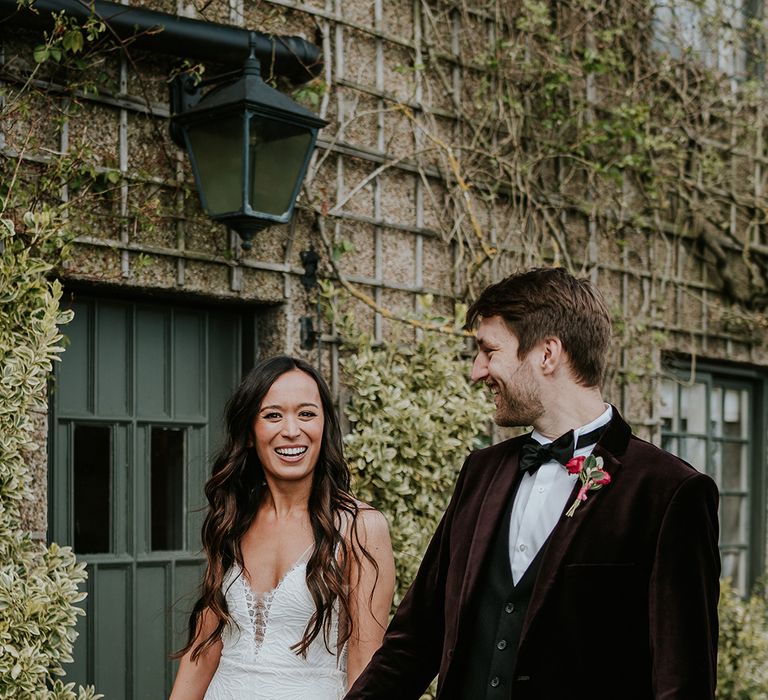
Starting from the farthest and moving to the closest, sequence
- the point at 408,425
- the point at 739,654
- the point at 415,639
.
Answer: the point at 739,654, the point at 408,425, the point at 415,639

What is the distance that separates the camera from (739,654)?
22.3 ft

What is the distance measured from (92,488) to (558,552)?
99.8 inches

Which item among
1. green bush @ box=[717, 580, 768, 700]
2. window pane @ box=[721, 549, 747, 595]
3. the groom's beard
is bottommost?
green bush @ box=[717, 580, 768, 700]

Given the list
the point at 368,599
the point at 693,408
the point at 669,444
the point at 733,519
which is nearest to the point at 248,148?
the point at 368,599

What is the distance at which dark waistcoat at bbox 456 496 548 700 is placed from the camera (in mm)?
2617

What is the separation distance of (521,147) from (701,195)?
5.14ft

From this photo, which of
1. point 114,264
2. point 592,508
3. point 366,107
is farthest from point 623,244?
point 592,508

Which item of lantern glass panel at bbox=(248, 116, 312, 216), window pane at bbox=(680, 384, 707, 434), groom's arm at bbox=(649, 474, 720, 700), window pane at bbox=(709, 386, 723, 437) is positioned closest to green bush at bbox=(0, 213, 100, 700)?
lantern glass panel at bbox=(248, 116, 312, 216)

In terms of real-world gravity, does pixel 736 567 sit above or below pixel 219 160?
below

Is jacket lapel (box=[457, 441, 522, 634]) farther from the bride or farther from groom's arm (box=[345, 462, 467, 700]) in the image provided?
the bride

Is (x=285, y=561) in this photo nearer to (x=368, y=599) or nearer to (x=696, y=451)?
(x=368, y=599)

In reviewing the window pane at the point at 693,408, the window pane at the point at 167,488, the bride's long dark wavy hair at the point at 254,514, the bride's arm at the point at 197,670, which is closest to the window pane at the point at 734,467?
the window pane at the point at 693,408

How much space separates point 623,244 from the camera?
21.6 ft

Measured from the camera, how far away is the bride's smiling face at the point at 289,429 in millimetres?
3639
